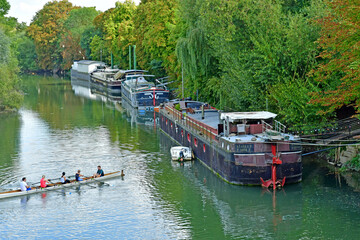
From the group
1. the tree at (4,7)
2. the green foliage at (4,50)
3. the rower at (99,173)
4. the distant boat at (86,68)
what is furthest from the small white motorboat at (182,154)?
the distant boat at (86,68)

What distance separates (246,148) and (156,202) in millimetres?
7275

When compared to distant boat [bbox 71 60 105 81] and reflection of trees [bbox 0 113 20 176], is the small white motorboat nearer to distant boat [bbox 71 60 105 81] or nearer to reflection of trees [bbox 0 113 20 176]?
reflection of trees [bbox 0 113 20 176]

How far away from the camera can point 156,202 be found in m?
40.7

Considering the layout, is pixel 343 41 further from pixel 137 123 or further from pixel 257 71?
pixel 137 123

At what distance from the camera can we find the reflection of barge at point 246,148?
135ft

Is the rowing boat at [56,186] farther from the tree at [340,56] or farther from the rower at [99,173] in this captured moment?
the tree at [340,56]

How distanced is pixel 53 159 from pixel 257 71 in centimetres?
2023

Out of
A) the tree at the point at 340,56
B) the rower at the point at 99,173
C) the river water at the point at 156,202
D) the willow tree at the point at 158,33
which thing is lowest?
the river water at the point at 156,202

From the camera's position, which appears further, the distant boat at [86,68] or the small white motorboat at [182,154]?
the distant boat at [86,68]

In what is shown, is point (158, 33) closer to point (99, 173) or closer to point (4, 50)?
point (4, 50)

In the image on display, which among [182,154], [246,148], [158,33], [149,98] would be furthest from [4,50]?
[246,148]

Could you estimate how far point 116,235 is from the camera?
34375 mm

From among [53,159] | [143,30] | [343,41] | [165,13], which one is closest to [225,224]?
[343,41]

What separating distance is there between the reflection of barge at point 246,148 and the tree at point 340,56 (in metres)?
4.61
